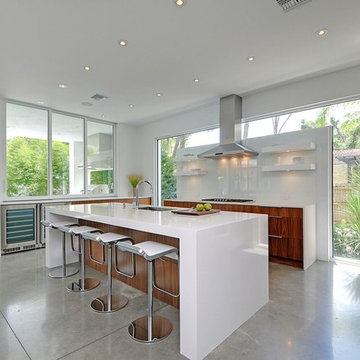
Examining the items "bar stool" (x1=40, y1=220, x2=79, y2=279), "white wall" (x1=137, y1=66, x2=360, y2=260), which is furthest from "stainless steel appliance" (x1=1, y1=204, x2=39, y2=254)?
"white wall" (x1=137, y1=66, x2=360, y2=260)

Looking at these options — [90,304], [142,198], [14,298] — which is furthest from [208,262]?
[142,198]

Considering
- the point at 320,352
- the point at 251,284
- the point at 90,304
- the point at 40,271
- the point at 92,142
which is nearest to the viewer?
the point at 320,352

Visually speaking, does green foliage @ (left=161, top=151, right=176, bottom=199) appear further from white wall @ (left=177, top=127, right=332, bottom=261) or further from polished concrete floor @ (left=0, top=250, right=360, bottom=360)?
polished concrete floor @ (left=0, top=250, right=360, bottom=360)

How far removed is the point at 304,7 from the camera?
2387 mm

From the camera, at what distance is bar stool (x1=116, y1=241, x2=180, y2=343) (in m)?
1.91

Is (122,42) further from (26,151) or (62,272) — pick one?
(26,151)

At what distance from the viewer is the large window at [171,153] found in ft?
19.5

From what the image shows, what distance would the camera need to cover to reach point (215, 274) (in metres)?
1.84

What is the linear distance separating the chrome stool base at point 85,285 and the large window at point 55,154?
3086mm

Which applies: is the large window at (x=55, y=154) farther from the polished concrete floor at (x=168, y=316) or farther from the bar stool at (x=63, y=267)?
the polished concrete floor at (x=168, y=316)

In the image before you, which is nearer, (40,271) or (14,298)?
(14,298)

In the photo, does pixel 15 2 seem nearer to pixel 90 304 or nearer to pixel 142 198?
pixel 90 304

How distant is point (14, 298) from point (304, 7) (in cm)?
429

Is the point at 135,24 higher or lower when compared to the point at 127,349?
higher
